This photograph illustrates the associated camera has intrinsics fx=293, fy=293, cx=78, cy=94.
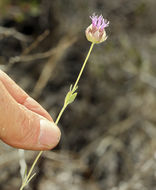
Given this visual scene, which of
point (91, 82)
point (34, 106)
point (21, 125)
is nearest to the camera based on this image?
point (21, 125)

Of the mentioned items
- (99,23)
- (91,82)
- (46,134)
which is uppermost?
(99,23)

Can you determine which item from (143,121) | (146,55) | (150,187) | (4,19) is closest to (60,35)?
(4,19)

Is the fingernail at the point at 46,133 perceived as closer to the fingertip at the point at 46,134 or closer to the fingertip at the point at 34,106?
the fingertip at the point at 46,134

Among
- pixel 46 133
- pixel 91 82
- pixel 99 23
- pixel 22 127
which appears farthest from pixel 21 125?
pixel 91 82

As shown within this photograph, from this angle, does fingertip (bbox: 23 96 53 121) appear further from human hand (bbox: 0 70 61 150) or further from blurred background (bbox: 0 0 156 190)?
blurred background (bbox: 0 0 156 190)

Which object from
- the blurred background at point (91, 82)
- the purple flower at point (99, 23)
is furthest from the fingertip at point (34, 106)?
the blurred background at point (91, 82)

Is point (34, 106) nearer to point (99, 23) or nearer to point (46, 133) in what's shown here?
point (46, 133)
